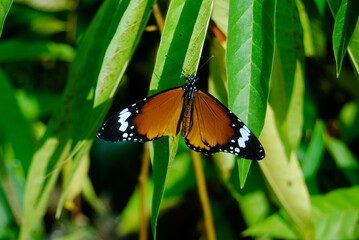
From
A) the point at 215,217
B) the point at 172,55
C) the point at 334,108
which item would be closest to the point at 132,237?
the point at 215,217

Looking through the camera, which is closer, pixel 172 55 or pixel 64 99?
pixel 172 55

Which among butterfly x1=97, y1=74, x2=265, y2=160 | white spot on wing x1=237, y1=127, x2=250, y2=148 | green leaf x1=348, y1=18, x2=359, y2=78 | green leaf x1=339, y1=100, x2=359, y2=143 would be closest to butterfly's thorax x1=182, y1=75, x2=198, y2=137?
butterfly x1=97, y1=74, x2=265, y2=160

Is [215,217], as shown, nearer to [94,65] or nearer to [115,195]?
[115,195]

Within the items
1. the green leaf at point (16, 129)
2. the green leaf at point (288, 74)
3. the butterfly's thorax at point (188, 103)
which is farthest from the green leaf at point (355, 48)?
the green leaf at point (16, 129)

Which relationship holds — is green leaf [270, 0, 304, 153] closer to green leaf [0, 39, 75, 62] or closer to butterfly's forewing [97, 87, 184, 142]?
butterfly's forewing [97, 87, 184, 142]

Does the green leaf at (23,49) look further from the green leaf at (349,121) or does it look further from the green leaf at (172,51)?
the green leaf at (349,121)

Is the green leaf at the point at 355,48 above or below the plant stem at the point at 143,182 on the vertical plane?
above
